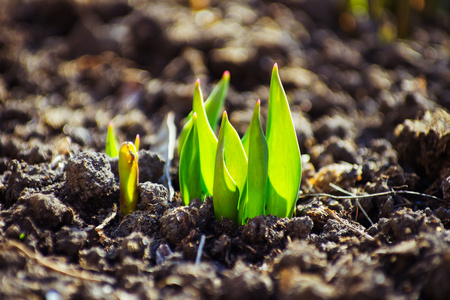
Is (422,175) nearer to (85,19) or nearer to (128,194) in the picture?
(128,194)

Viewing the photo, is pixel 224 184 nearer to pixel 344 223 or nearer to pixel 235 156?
pixel 235 156

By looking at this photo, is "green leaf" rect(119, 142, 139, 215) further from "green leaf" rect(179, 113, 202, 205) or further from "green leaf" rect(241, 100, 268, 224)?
"green leaf" rect(241, 100, 268, 224)

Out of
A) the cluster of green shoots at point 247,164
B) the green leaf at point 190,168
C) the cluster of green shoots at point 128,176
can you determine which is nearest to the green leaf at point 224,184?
the cluster of green shoots at point 247,164

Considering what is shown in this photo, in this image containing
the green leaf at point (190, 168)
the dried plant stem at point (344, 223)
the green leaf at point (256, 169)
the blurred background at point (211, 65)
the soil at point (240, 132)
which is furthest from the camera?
the blurred background at point (211, 65)

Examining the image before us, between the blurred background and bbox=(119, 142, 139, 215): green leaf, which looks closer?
bbox=(119, 142, 139, 215): green leaf

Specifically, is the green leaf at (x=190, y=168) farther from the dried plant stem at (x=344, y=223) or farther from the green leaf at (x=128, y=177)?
the dried plant stem at (x=344, y=223)

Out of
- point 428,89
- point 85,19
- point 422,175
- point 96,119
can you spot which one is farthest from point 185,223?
point 85,19

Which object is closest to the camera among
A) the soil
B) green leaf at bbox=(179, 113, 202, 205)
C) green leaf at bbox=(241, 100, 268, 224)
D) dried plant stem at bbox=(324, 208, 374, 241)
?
the soil

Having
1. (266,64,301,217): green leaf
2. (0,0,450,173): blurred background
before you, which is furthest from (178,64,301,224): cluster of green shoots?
(0,0,450,173): blurred background

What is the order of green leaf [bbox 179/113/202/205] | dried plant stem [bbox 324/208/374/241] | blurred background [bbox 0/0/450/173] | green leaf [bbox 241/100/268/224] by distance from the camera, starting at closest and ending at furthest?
green leaf [bbox 241/100/268/224]
dried plant stem [bbox 324/208/374/241]
green leaf [bbox 179/113/202/205]
blurred background [bbox 0/0/450/173]
